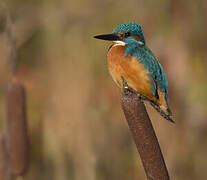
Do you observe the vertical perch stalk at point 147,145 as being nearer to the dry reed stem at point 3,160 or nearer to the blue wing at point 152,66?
the blue wing at point 152,66

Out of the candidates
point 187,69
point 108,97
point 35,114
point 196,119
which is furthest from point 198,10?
point 35,114

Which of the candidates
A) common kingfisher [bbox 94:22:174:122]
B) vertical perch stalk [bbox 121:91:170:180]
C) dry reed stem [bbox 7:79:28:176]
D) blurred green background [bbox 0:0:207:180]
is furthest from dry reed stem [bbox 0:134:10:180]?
vertical perch stalk [bbox 121:91:170:180]

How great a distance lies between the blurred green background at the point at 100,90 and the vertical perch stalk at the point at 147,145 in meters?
1.78

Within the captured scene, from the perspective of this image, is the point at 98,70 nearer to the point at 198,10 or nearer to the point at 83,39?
the point at 83,39

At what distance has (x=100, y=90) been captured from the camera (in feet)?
12.8

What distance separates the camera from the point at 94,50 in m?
3.69

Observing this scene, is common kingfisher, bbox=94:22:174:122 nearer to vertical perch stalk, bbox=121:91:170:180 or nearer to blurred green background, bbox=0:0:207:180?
vertical perch stalk, bbox=121:91:170:180

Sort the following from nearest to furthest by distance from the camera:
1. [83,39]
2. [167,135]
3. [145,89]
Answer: [145,89], [167,135], [83,39]

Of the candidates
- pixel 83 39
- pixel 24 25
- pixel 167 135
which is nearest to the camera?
pixel 167 135

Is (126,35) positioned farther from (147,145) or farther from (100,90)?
(100,90)

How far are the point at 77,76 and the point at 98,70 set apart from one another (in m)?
Result: 0.25

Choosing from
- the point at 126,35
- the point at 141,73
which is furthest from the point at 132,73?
the point at 126,35

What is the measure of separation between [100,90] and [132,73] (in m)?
1.68

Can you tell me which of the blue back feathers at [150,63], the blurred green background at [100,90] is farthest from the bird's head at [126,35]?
the blurred green background at [100,90]
